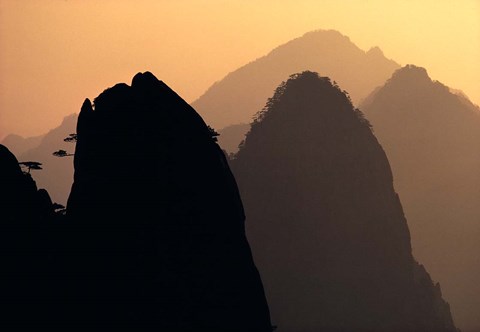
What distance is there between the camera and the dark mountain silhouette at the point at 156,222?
105ft

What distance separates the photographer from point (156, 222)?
32.4m

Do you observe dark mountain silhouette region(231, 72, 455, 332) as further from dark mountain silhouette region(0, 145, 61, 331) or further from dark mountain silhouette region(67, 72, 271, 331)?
dark mountain silhouette region(0, 145, 61, 331)

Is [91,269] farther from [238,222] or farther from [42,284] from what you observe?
[238,222]

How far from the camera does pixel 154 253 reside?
32.2 metres

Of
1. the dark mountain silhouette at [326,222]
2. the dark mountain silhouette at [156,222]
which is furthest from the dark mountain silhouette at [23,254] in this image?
the dark mountain silhouette at [326,222]

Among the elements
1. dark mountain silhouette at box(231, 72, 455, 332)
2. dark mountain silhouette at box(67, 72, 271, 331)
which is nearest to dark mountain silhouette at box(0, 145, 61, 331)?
dark mountain silhouette at box(67, 72, 271, 331)

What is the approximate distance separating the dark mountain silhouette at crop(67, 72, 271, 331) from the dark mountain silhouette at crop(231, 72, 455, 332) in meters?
88.7

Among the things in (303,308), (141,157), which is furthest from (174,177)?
(303,308)

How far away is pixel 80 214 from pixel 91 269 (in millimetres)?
1980

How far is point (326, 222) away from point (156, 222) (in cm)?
10003

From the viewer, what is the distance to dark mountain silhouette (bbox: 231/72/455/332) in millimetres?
124125

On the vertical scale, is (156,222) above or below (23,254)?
above

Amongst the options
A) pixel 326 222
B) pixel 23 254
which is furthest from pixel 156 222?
pixel 326 222

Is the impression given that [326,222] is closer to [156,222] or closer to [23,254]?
[156,222]
